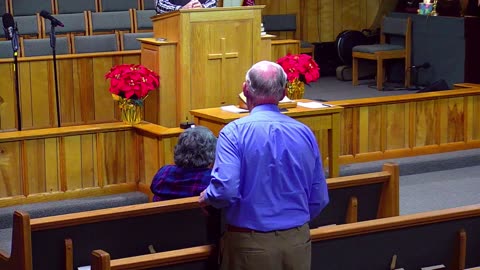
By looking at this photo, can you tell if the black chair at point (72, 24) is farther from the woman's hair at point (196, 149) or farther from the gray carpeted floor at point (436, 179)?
the woman's hair at point (196, 149)

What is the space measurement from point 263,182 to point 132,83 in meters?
3.22

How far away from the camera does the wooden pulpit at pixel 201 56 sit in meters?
6.77

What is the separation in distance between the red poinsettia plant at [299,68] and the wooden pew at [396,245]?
2907 mm

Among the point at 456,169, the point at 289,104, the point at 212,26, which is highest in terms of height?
the point at 212,26

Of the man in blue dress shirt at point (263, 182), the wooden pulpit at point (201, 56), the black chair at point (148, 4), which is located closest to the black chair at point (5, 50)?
the black chair at point (148, 4)

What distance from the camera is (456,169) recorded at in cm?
780

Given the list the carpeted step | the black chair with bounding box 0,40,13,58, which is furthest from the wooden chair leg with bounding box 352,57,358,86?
the carpeted step

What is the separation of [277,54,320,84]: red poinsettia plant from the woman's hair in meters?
2.69

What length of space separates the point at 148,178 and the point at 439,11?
239 inches

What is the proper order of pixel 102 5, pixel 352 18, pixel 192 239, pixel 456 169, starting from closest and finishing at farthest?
pixel 192 239 → pixel 456 169 → pixel 102 5 → pixel 352 18

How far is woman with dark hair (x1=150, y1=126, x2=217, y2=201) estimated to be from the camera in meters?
4.57

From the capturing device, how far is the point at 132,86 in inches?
261

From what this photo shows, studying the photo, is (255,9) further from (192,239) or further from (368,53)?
(368,53)

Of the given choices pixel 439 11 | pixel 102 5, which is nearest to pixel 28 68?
pixel 102 5
